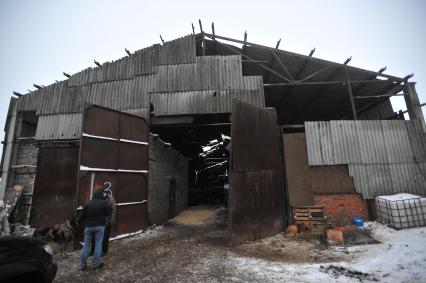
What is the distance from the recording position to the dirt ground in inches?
193

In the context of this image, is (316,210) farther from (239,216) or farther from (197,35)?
(197,35)

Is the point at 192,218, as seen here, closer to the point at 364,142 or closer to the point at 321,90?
the point at 364,142

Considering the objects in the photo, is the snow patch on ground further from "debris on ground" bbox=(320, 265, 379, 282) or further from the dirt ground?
the dirt ground

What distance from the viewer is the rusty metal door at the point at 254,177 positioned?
7.31 metres

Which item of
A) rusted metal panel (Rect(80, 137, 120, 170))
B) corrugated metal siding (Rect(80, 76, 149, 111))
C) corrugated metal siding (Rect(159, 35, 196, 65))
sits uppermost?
corrugated metal siding (Rect(159, 35, 196, 65))

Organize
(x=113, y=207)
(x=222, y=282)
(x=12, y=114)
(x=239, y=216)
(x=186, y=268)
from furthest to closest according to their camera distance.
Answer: (x=12, y=114)
(x=239, y=216)
(x=113, y=207)
(x=186, y=268)
(x=222, y=282)

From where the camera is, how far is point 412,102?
34.0 feet

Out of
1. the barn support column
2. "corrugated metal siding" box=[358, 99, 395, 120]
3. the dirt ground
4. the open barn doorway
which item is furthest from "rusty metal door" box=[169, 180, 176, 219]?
"corrugated metal siding" box=[358, 99, 395, 120]

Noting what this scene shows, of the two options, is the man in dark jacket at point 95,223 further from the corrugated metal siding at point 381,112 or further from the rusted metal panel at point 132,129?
the corrugated metal siding at point 381,112

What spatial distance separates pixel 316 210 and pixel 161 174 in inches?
279

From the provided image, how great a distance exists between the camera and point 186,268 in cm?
534

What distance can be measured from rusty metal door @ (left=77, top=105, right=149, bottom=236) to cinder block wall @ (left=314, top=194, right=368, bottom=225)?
22.5 feet

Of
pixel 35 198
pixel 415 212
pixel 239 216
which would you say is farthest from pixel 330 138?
pixel 35 198

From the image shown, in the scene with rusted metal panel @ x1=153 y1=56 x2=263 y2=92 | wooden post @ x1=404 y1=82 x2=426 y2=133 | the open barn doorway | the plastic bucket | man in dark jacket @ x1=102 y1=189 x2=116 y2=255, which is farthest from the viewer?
the open barn doorway
